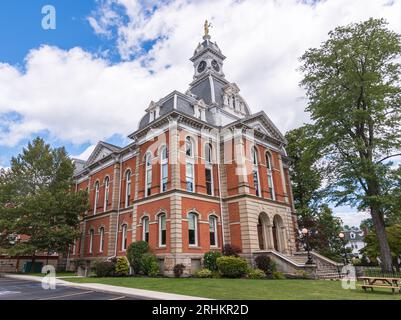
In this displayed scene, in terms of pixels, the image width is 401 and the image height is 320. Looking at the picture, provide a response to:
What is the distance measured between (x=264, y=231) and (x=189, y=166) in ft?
28.0

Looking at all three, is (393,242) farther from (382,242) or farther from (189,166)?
(189,166)

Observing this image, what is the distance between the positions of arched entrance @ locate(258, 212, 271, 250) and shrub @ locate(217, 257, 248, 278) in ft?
17.6

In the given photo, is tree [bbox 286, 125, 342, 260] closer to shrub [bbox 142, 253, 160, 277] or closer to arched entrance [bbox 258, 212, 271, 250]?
arched entrance [bbox 258, 212, 271, 250]

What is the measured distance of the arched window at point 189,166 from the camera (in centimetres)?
2200

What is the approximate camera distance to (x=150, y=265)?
63.3ft

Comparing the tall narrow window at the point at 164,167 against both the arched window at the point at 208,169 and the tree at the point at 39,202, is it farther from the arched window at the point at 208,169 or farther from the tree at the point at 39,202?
the tree at the point at 39,202

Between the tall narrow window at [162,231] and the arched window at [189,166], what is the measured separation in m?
2.91

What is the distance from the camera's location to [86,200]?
2998 centimetres

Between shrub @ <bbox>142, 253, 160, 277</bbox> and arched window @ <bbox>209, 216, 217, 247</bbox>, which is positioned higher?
arched window @ <bbox>209, 216, 217, 247</bbox>

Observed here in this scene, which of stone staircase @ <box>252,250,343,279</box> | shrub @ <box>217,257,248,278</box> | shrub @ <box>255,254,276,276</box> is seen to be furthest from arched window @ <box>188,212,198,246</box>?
stone staircase @ <box>252,250,343,279</box>

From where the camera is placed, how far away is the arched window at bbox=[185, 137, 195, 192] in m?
22.0
